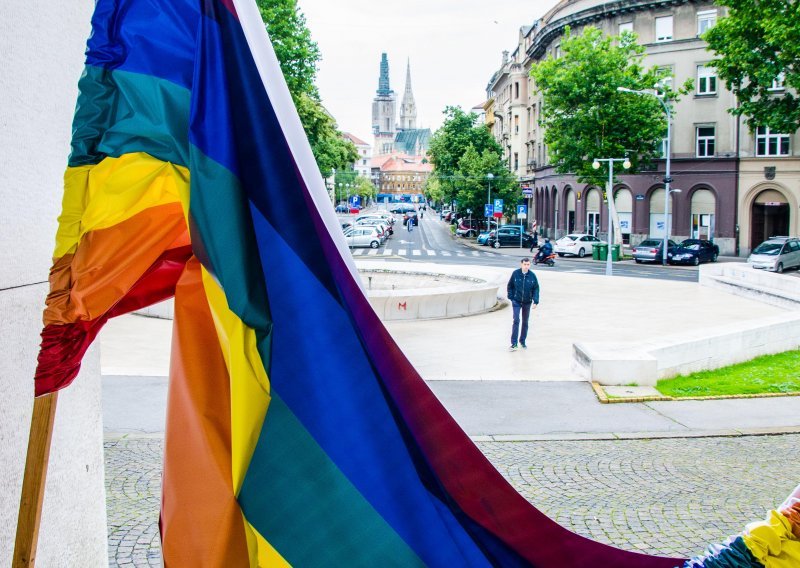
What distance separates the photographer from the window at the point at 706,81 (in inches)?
1971

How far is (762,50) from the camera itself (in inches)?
1443

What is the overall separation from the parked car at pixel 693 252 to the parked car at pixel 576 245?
7433 millimetres

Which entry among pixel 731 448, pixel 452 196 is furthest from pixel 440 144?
pixel 731 448

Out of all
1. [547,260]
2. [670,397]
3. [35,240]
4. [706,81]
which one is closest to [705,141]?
[706,81]

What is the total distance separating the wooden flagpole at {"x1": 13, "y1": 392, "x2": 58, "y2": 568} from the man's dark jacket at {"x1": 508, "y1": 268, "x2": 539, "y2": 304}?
551 inches

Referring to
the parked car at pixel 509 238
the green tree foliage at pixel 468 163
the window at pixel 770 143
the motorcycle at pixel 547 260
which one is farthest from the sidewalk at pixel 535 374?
the green tree foliage at pixel 468 163

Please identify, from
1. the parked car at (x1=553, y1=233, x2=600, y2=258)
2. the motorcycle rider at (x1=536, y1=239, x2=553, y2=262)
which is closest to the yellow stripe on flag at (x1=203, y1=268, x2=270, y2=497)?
the motorcycle rider at (x1=536, y1=239, x2=553, y2=262)

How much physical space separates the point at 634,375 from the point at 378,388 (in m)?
10.4

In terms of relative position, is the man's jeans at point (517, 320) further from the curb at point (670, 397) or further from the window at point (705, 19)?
the window at point (705, 19)

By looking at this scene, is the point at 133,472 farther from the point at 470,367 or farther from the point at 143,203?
the point at 470,367

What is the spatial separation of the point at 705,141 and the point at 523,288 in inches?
1540

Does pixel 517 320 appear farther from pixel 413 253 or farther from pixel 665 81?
pixel 665 81

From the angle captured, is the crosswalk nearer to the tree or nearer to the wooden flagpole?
the tree

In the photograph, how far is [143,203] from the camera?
2.39 meters
